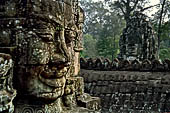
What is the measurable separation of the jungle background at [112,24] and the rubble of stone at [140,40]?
518 centimetres

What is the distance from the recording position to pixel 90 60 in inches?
292

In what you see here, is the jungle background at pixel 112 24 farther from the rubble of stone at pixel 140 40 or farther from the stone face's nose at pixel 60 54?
the stone face's nose at pixel 60 54

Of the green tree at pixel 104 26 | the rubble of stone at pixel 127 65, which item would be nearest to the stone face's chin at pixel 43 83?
the rubble of stone at pixel 127 65

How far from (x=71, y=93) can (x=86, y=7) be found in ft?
110

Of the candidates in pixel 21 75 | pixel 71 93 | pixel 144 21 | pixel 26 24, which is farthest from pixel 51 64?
pixel 144 21

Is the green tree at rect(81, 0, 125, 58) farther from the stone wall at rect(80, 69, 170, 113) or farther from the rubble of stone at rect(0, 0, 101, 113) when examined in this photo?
the rubble of stone at rect(0, 0, 101, 113)

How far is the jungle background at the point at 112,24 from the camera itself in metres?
16.8

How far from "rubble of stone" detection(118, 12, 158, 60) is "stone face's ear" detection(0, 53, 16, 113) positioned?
28.4 ft

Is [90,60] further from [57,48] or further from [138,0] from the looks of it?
[138,0]

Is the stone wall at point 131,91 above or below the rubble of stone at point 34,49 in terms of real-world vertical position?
below

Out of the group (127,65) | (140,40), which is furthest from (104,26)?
(127,65)

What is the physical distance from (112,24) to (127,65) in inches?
909

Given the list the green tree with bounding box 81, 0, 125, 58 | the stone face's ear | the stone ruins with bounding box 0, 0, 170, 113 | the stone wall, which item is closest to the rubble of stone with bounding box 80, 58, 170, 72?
the stone wall

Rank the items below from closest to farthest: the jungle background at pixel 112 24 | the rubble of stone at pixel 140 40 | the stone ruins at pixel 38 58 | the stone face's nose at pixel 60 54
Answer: the stone ruins at pixel 38 58, the stone face's nose at pixel 60 54, the rubble of stone at pixel 140 40, the jungle background at pixel 112 24
